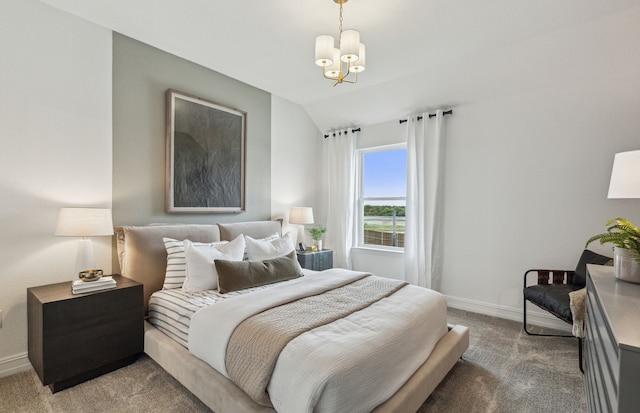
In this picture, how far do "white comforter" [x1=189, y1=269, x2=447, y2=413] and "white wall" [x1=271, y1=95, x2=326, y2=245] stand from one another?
222 cm

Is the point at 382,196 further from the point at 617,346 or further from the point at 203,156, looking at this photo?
the point at 617,346

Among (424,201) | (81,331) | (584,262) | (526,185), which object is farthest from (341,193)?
(81,331)

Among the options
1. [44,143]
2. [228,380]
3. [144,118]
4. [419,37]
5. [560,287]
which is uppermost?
[419,37]

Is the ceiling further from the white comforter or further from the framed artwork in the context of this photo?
the white comforter

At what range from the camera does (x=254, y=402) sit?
152cm

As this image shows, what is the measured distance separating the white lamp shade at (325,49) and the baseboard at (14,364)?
317 centimetres

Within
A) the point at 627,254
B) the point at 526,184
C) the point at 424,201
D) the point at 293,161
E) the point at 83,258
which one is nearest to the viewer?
the point at 627,254

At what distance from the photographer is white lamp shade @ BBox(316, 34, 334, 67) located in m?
2.13

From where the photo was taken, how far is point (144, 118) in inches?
115

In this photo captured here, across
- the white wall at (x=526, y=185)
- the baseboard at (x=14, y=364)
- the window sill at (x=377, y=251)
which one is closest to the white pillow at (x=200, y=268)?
the baseboard at (x=14, y=364)

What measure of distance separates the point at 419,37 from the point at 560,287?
2.65 meters

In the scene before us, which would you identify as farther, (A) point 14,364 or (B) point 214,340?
(A) point 14,364

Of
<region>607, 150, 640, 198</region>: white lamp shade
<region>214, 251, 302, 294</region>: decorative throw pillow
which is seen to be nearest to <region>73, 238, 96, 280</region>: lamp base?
<region>214, 251, 302, 294</region>: decorative throw pillow

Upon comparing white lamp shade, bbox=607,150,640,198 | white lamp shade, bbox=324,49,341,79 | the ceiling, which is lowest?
white lamp shade, bbox=607,150,640,198
